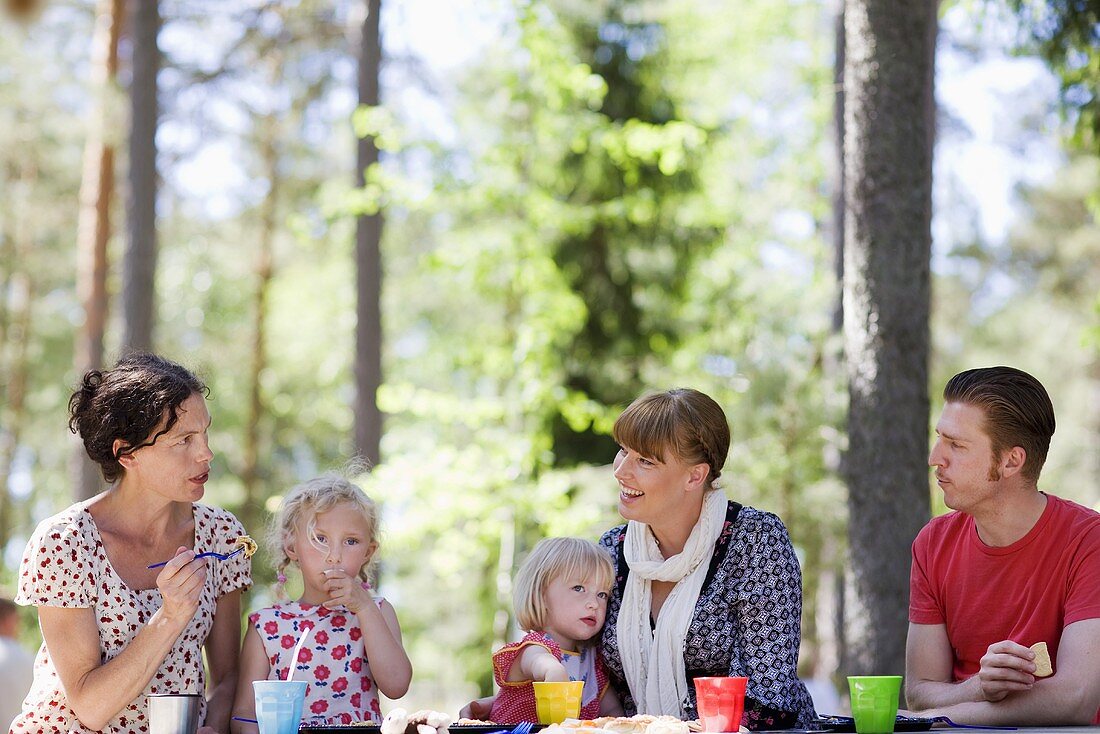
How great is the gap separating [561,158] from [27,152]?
9.22m

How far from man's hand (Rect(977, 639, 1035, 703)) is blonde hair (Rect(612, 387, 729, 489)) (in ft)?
2.66

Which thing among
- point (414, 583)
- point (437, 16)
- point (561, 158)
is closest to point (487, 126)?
point (561, 158)

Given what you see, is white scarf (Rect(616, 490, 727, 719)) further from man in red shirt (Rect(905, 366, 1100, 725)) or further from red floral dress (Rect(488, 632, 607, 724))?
man in red shirt (Rect(905, 366, 1100, 725))

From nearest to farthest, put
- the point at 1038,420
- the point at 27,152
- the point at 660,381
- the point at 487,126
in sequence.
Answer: the point at 1038,420 < the point at 660,381 < the point at 487,126 < the point at 27,152

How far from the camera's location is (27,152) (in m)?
16.4

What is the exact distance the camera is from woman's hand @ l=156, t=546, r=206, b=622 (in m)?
2.52

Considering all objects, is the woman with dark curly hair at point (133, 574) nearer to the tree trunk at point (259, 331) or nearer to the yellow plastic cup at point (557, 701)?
the yellow plastic cup at point (557, 701)

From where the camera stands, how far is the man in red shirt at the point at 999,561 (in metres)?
2.80

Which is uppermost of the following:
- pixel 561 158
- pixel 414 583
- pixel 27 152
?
pixel 27 152

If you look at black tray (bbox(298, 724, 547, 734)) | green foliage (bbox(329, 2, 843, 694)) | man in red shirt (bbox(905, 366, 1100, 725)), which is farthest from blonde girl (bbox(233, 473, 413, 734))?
green foliage (bbox(329, 2, 843, 694))

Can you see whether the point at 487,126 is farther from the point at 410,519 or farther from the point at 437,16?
the point at 410,519

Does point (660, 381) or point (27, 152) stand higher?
point (27, 152)

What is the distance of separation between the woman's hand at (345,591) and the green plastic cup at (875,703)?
1180 millimetres

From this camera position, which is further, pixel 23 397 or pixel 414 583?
pixel 414 583
